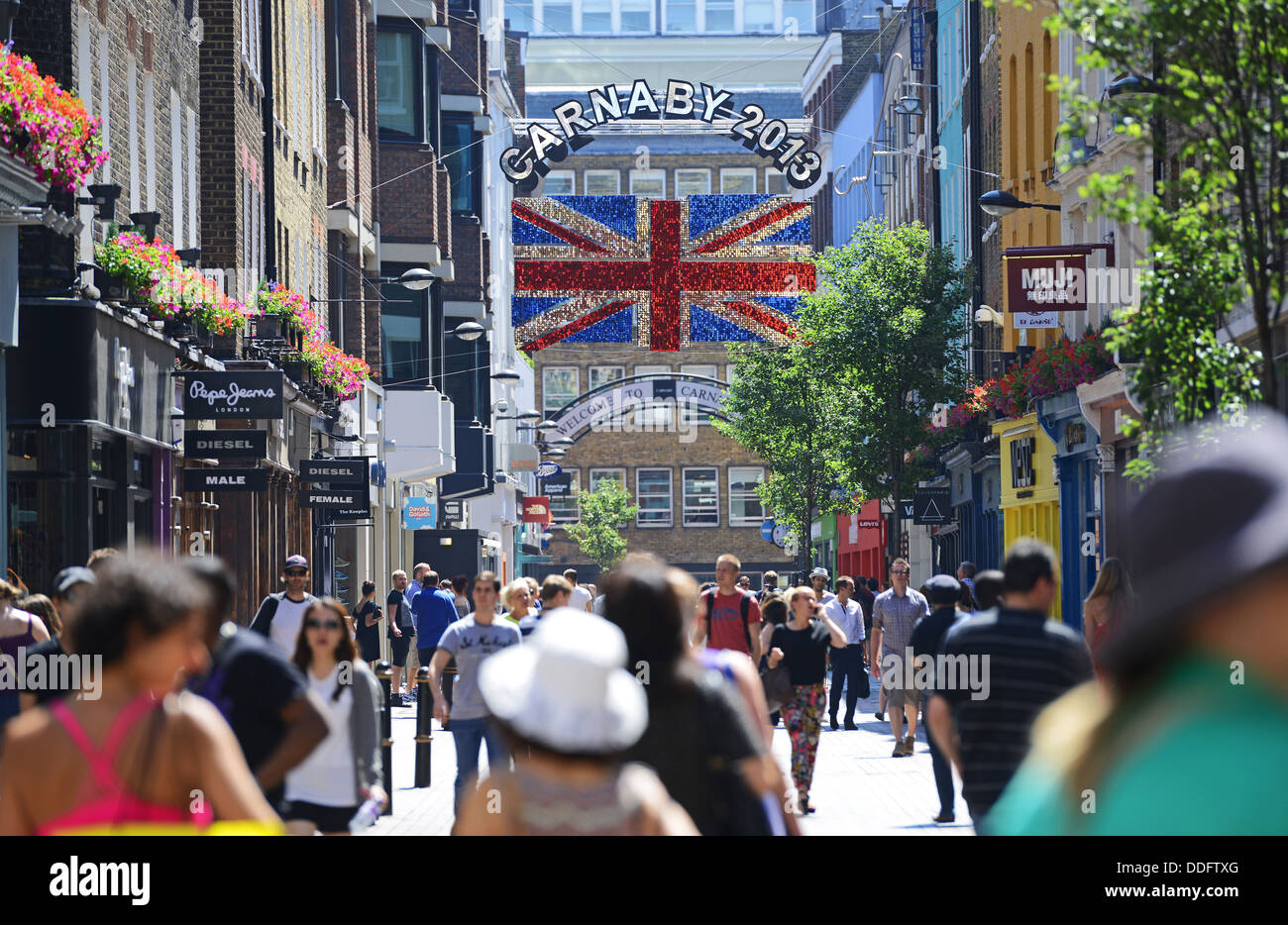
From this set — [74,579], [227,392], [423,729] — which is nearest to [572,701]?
[74,579]

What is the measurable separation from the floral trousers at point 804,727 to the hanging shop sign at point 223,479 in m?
9.05

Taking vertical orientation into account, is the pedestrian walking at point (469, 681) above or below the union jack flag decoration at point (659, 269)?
below

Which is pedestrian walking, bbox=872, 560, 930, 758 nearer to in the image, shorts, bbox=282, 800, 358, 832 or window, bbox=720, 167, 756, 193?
shorts, bbox=282, 800, 358, 832

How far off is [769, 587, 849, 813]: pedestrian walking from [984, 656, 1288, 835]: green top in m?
12.6

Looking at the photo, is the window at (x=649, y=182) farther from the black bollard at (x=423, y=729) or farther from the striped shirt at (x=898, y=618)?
the black bollard at (x=423, y=729)

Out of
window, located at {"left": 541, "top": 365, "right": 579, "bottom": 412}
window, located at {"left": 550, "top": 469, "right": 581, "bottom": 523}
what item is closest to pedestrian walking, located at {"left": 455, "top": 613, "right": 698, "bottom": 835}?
window, located at {"left": 550, "top": 469, "right": 581, "bottom": 523}

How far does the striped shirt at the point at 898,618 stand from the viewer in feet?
70.7

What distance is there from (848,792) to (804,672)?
137 cm

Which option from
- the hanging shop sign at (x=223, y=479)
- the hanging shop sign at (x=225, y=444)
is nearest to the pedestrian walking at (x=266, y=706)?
the hanging shop sign at (x=225, y=444)

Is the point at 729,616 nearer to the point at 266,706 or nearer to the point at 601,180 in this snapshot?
the point at 266,706

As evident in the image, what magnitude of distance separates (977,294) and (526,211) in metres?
9.67

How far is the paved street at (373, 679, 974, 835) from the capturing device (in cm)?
1413

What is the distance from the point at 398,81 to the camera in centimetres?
4325

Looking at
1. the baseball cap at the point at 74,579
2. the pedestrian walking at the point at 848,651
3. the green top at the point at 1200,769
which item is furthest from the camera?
the pedestrian walking at the point at 848,651
